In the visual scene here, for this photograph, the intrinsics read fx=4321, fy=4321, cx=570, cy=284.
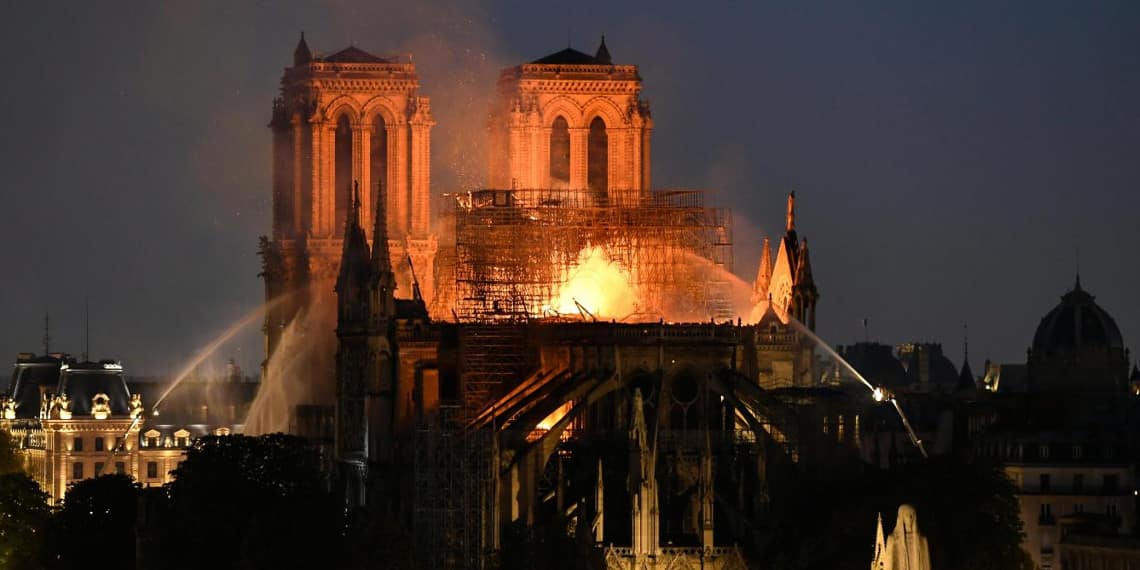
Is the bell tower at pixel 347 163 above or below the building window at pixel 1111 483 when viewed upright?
above

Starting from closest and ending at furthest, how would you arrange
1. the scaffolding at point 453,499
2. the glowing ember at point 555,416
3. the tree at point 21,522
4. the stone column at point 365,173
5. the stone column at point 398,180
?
the scaffolding at point 453,499
the glowing ember at point 555,416
the tree at point 21,522
the stone column at point 398,180
the stone column at point 365,173

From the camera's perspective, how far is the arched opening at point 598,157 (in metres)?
184

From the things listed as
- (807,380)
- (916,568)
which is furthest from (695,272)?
(916,568)

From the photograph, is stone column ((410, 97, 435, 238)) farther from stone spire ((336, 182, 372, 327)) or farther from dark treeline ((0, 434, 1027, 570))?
dark treeline ((0, 434, 1027, 570))

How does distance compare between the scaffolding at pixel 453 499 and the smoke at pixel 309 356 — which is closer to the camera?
the scaffolding at pixel 453 499

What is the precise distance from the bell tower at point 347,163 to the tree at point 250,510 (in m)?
22.1

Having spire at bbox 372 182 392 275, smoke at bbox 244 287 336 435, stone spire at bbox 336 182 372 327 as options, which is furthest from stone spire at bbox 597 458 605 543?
smoke at bbox 244 287 336 435

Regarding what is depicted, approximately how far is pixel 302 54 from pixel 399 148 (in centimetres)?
632

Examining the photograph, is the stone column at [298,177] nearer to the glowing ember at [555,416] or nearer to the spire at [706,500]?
the glowing ember at [555,416]

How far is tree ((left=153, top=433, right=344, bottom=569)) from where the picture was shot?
5955 inches

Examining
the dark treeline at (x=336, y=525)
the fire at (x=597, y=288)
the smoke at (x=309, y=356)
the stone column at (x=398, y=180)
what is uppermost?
the stone column at (x=398, y=180)

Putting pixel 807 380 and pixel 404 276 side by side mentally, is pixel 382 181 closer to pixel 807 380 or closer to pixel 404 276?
pixel 404 276

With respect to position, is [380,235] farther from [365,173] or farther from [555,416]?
[365,173]

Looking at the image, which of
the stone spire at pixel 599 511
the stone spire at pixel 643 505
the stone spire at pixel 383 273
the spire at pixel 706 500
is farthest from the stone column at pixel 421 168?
the stone spire at pixel 643 505
